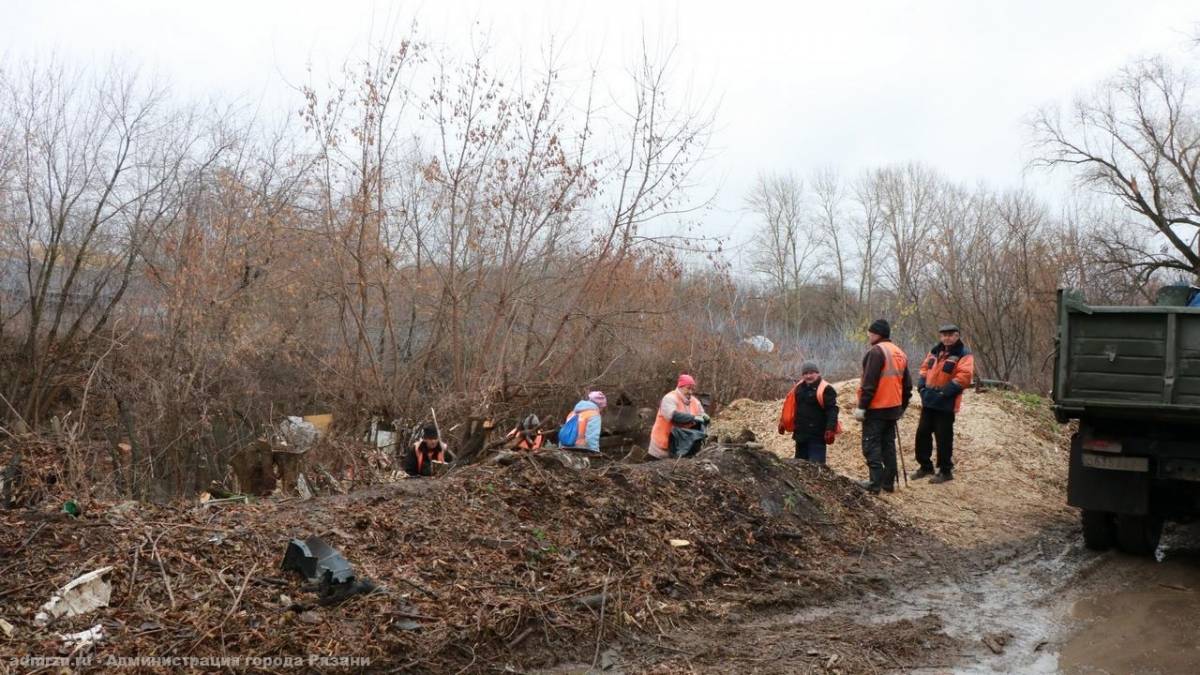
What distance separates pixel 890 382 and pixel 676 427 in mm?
2573

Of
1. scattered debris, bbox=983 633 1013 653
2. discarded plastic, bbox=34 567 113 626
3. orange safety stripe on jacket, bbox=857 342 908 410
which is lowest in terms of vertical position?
scattered debris, bbox=983 633 1013 653

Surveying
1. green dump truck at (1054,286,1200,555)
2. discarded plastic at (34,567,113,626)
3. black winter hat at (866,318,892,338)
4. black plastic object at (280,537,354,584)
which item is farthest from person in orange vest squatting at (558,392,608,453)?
discarded plastic at (34,567,113,626)

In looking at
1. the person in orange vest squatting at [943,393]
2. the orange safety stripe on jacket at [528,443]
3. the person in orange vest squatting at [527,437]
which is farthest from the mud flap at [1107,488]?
the orange safety stripe on jacket at [528,443]

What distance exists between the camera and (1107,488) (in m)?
8.05

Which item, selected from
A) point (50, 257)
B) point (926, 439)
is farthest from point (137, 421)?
point (926, 439)

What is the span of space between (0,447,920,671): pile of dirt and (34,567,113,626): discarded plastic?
6 cm

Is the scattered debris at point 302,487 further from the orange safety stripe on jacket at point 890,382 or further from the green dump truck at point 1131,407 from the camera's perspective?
the green dump truck at point 1131,407

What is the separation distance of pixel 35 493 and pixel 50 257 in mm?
12841

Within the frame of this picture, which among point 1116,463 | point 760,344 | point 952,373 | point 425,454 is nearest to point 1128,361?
point 1116,463

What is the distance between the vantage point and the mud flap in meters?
7.91

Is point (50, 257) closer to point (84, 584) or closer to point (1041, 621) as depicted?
point (84, 584)

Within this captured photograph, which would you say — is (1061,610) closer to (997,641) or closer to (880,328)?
(997,641)

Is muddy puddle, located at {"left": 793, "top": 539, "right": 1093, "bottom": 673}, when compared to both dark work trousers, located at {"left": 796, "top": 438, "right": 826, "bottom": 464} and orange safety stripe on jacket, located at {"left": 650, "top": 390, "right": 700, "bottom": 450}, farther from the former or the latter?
orange safety stripe on jacket, located at {"left": 650, "top": 390, "right": 700, "bottom": 450}

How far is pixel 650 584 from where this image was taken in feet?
20.6
